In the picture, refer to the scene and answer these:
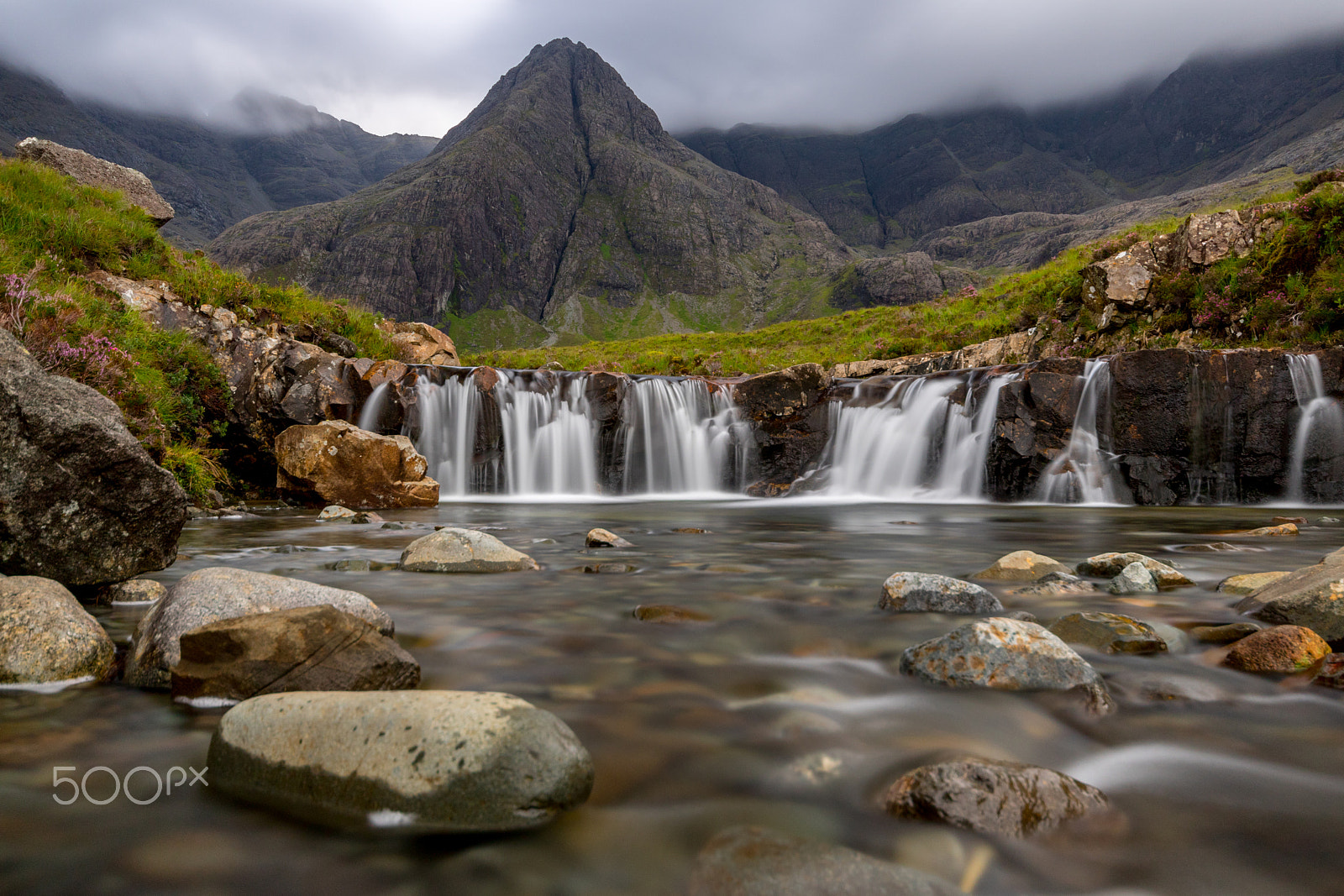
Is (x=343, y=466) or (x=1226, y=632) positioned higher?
(x=343, y=466)

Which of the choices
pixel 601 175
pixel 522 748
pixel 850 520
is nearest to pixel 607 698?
pixel 522 748

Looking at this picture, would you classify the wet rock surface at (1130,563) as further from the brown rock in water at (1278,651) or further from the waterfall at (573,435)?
the waterfall at (573,435)

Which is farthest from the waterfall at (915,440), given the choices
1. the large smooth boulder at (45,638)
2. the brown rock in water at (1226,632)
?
the large smooth boulder at (45,638)

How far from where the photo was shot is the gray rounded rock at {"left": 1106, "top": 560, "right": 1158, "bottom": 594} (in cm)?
558

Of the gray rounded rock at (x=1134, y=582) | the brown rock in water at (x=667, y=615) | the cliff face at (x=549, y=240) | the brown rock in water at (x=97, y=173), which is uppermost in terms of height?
the cliff face at (x=549, y=240)

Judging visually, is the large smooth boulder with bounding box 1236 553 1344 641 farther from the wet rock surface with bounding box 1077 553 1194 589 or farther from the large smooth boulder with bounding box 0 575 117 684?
the large smooth boulder with bounding box 0 575 117 684

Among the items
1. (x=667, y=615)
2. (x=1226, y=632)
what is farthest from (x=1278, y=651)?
(x=667, y=615)

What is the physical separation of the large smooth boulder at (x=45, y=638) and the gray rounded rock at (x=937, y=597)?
5.13m

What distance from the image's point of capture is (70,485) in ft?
15.5

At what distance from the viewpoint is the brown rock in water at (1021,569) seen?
621cm

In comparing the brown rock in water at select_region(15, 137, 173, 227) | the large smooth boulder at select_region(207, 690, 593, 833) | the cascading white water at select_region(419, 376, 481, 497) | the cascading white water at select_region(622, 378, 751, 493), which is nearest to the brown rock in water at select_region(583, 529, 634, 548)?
the large smooth boulder at select_region(207, 690, 593, 833)

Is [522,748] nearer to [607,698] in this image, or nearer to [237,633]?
[607,698]

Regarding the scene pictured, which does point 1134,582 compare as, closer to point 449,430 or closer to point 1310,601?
point 1310,601

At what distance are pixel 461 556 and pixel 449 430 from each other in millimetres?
12372
